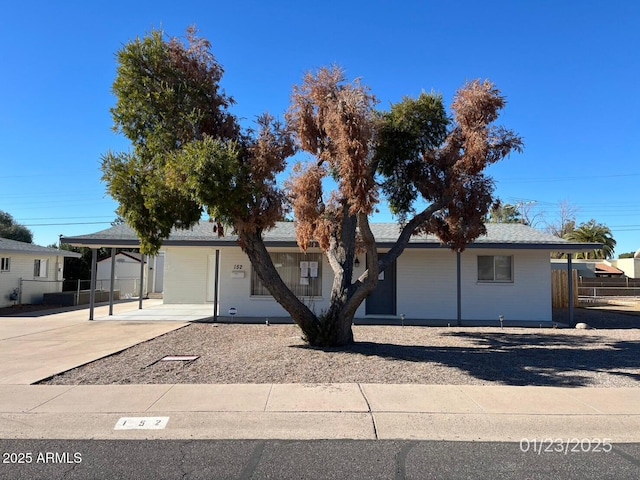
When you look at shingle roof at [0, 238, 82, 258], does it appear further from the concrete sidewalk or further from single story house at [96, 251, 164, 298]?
the concrete sidewalk

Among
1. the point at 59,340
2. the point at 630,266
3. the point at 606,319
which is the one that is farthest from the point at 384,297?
the point at 630,266

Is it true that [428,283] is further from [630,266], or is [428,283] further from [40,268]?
[630,266]

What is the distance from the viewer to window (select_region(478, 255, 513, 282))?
17531 mm

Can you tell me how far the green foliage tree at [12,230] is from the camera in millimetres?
51059

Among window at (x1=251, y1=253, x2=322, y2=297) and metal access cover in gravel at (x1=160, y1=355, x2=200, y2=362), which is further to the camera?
window at (x1=251, y1=253, x2=322, y2=297)

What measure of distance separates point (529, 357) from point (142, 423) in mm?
7903

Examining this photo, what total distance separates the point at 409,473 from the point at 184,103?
810 cm

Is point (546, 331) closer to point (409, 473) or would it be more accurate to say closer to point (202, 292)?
point (409, 473)

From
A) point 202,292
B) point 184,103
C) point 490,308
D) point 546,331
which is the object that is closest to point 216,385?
point 184,103

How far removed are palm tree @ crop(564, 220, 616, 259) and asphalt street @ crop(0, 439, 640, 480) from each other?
44.3m

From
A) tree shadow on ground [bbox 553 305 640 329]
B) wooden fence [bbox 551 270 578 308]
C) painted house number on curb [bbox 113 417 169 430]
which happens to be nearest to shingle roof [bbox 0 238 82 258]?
painted house number on curb [bbox 113 417 169 430]

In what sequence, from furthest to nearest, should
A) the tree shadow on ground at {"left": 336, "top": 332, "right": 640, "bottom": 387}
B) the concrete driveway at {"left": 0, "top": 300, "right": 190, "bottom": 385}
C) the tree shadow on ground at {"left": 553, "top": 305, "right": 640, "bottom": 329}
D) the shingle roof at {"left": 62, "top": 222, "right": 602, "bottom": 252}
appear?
the tree shadow on ground at {"left": 553, "top": 305, "right": 640, "bottom": 329}, the shingle roof at {"left": 62, "top": 222, "right": 602, "bottom": 252}, the concrete driveway at {"left": 0, "top": 300, "right": 190, "bottom": 385}, the tree shadow on ground at {"left": 336, "top": 332, "right": 640, "bottom": 387}

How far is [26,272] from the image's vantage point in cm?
2405
